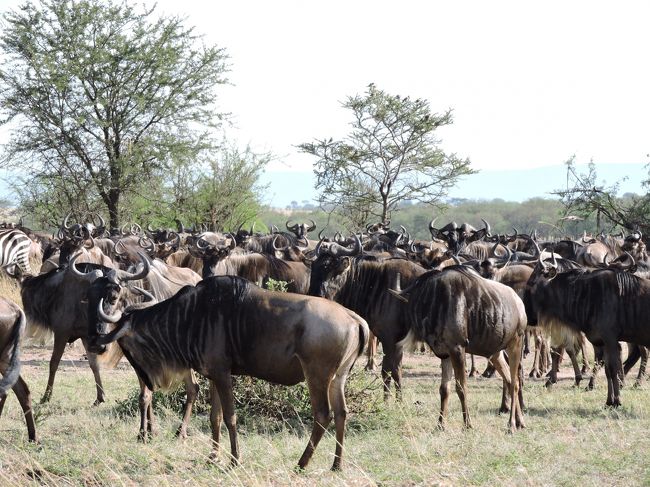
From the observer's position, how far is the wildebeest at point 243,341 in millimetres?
5617

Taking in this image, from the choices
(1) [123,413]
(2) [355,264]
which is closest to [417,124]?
(2) [355,264]

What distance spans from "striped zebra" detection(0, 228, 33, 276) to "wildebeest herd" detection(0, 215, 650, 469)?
526 centimetres

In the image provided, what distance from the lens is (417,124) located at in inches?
1167

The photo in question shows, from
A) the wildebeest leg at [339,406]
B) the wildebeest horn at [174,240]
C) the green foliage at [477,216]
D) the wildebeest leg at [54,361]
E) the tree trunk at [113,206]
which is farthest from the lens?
the green foliage at [477,216]

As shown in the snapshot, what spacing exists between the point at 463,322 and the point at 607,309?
1917 millimetres

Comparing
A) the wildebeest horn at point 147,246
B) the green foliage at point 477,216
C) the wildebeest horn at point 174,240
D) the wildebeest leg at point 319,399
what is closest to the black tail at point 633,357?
the wildebeest leg at point 319,399

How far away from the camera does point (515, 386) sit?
7242 mm

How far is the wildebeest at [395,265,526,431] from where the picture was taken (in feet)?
23.5

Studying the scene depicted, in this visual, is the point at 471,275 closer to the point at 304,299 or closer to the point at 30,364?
the point at 304,299

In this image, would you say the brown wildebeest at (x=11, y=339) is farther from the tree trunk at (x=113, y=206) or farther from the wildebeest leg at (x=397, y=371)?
the tree trunk at (x=113, y=206)

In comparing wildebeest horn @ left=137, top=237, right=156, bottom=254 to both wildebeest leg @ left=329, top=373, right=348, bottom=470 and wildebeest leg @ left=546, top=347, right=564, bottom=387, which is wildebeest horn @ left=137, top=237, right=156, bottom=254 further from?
wildebeest leg @ left=329, top=373, right=348, bottom=470

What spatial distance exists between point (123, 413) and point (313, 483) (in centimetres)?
283

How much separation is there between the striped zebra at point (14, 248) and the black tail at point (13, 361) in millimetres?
10270

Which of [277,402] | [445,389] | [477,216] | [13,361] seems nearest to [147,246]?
[277,402]
